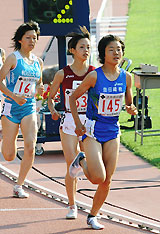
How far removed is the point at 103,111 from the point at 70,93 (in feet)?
2.53

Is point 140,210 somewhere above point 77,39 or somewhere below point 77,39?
below

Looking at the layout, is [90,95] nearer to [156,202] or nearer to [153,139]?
[156,202]

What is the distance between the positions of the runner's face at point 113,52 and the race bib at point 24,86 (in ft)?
5.36

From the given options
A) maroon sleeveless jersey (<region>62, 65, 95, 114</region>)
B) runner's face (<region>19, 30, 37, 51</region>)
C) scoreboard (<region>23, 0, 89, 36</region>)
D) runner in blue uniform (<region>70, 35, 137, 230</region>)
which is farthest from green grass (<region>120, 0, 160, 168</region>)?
runner in blue uniform (<region>70, 35, 137, 230</region>)

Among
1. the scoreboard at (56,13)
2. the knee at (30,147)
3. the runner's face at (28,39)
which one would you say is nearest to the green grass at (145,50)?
the scoreboard at (56,13)

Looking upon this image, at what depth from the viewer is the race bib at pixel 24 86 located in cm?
848

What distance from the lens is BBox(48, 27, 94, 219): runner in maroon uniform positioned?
761cm

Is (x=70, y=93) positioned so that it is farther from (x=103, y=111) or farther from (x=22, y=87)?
(x=22, y=87)

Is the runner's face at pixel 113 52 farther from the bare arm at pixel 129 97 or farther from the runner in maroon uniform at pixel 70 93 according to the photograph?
the runner in maroon uniform at pixel 70 93

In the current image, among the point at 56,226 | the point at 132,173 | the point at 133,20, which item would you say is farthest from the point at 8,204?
the point at 133,20

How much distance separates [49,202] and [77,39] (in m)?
2.10

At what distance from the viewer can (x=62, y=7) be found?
10508mm

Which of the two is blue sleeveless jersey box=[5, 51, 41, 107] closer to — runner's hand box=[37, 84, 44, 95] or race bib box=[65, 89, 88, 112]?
runner's hand box=[37, 84, 44, 95]

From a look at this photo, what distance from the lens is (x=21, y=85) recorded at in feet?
27.8
